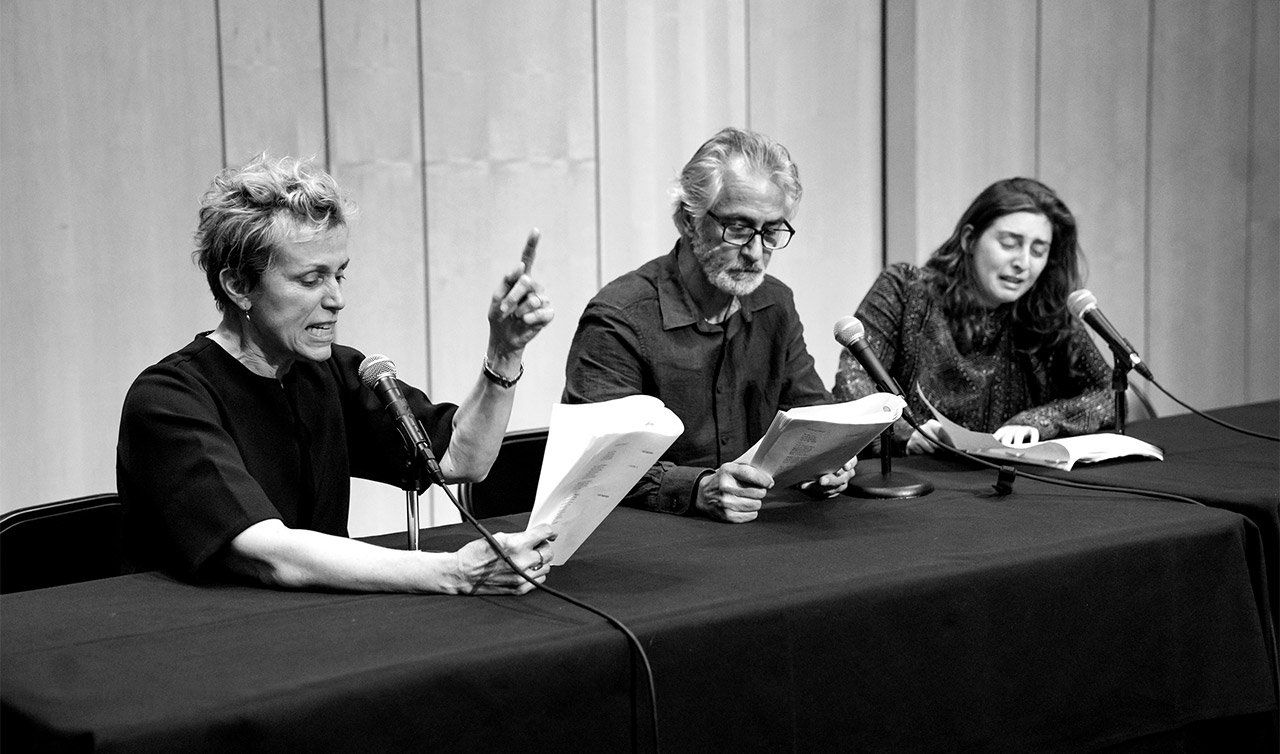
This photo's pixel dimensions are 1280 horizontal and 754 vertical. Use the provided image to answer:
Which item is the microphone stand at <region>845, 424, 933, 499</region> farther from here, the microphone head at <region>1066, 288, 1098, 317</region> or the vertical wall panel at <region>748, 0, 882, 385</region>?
the vertical wall panel at <region>748, 0, 882, 385</region>

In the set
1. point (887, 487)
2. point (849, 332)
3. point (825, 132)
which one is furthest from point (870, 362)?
point (825, 132)

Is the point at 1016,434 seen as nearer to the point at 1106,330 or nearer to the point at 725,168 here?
the point at 1106,330

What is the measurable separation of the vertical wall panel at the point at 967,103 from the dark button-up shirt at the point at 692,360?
1.90 m

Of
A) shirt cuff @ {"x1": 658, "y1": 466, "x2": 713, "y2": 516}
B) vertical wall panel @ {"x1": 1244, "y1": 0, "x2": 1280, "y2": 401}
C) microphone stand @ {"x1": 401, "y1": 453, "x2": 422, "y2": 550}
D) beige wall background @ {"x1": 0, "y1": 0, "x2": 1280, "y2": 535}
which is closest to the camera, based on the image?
microphone stand @ {"x1": 401, "y1": 453, "x2": 422, "y2": 550}

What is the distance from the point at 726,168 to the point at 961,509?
0.76 m

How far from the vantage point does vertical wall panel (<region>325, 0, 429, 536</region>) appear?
3602 millimetres

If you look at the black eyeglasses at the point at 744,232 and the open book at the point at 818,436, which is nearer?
the open book at the point at 818,436

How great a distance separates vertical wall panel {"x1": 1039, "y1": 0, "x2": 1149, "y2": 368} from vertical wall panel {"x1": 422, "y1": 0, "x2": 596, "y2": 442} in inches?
72.6

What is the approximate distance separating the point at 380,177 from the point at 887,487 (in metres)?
1.89

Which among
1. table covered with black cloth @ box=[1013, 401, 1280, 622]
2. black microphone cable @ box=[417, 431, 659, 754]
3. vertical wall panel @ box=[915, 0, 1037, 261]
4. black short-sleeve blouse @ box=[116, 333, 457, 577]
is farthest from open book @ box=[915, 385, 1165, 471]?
vertical wall panel @ box=[915, 0, 1037, 261]

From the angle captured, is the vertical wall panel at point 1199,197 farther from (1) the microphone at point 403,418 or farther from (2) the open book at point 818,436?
(1) the microphone at point 403,418

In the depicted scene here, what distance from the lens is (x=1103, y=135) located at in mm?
4945

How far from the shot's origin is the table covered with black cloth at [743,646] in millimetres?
1381

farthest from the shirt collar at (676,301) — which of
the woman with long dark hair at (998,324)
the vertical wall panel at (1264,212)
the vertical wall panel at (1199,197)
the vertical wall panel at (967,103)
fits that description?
the vertical wall panel at (1264,212)
